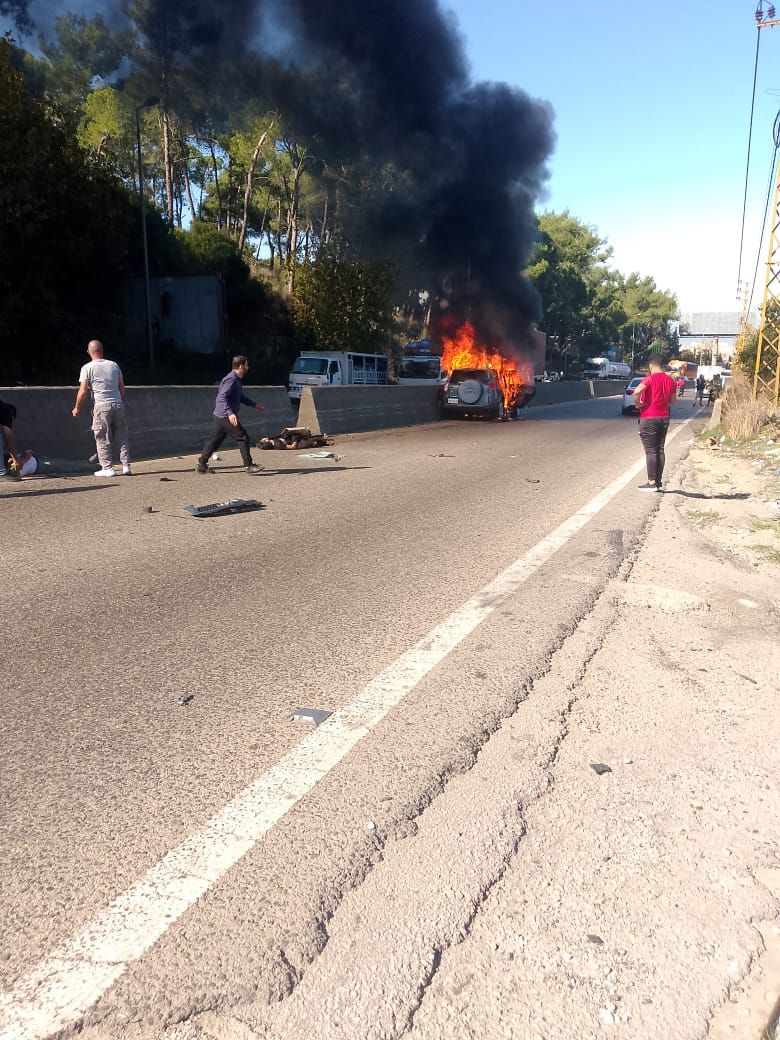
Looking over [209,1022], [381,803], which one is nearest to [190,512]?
[381,803]

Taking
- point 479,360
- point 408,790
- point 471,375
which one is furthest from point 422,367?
point 408,790

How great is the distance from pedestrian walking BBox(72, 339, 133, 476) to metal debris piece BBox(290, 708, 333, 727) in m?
7.93

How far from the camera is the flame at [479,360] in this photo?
31078 millimetres

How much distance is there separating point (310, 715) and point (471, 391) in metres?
22.9

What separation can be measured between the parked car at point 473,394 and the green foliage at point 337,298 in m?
19.8

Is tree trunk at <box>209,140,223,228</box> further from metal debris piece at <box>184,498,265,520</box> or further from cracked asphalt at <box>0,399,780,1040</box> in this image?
cracked asphalt at <box>0,399,780,1040</box>

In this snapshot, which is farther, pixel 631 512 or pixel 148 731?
pixel 631 512

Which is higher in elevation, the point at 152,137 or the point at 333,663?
the point at 152,137

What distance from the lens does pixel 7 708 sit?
349 centimetres

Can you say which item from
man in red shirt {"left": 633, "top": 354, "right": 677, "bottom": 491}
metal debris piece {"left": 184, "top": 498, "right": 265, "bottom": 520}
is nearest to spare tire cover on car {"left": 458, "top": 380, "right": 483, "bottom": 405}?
man in red shirt {"left": 633, "top": 354, "right": 677, "bottom": 491}

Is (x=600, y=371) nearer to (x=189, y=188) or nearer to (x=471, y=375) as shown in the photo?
(x=189, y=188)

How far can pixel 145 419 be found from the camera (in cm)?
1355

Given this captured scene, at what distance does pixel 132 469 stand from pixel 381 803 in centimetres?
1002

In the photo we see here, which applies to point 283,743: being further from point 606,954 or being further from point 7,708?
point 606,954
